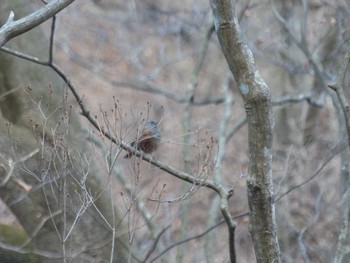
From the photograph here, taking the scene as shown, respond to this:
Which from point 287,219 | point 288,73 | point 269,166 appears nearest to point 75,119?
point 269,166

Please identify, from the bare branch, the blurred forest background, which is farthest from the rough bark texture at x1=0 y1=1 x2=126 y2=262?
the bare branch

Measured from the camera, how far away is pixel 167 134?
27.3 ft

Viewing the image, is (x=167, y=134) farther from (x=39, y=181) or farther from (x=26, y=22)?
(x=26, y=22)

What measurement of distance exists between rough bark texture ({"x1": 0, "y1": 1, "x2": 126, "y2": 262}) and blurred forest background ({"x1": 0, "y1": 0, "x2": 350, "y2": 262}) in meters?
0.01

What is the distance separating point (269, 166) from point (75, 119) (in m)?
2.55

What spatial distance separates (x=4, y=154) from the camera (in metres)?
5.24

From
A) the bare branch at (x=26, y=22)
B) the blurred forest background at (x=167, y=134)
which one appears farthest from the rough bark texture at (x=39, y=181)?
the bare branch at (x=26, y=22)

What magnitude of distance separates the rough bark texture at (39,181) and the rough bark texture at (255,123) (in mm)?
1547

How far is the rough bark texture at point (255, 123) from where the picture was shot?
374 centimetres

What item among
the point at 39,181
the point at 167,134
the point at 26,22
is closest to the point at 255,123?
the point at 26,22

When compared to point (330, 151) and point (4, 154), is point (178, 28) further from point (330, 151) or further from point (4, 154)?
point (4, 154)

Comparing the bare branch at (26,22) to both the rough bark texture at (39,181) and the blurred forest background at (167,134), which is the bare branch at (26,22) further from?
the rough bark texture at (39,181)

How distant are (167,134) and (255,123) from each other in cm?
458

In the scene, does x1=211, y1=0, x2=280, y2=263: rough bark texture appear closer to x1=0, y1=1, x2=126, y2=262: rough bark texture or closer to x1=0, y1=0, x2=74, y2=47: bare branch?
x1=0, y1=0, x2=74, y2=47: bare branch
